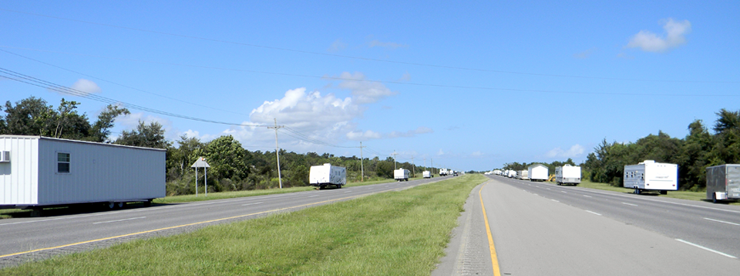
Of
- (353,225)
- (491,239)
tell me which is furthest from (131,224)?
(491,239)

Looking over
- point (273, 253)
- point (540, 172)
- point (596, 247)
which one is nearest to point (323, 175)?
point (596, 247)

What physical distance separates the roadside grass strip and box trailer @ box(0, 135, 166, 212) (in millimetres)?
11982

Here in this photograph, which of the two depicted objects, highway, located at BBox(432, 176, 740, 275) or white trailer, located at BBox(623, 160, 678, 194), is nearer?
highway, located at BBox(432, 176, 740, 275)

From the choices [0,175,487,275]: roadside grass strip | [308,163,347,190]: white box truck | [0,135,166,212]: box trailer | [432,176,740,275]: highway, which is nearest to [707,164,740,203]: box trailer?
[432,176,740,275]: highway

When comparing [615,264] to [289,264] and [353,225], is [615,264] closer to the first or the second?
[289,264]

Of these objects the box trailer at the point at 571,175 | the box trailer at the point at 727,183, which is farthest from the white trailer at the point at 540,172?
the box trailer at the point at 727,183

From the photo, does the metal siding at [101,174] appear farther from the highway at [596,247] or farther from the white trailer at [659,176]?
the white trailer at [659,176]

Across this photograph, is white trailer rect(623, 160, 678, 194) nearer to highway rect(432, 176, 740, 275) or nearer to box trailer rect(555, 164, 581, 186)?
highway rect(432, 176, 740, 275)

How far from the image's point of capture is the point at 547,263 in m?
9.16

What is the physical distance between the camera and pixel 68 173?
877 inches

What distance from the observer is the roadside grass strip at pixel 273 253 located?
8016mm

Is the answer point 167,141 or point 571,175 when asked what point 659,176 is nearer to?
point 571,175

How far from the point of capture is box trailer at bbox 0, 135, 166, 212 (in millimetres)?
20531

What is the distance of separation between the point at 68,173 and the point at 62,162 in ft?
1.80
